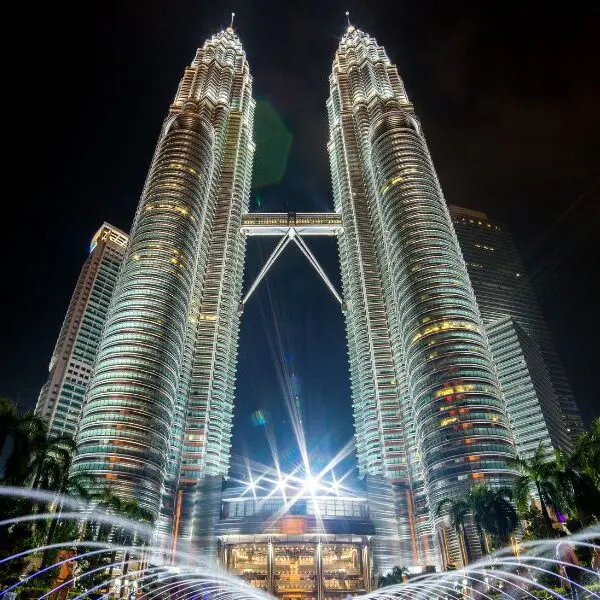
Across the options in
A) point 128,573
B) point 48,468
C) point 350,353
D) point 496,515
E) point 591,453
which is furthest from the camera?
point 350,353

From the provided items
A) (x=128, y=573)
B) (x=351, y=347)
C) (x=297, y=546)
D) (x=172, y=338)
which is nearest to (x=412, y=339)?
(x=351, y=347)

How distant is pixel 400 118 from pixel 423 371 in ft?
297

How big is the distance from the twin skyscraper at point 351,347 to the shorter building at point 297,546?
7.69m

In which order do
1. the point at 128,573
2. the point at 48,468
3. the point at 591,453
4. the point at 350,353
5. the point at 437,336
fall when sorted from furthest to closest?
the point at 350,353 < the point at 437,336 < the point at 128,573 < the point at 48,468 < the point at 591,453

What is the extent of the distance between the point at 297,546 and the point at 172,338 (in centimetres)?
6018

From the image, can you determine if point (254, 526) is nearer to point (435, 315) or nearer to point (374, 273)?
point (435, 315)

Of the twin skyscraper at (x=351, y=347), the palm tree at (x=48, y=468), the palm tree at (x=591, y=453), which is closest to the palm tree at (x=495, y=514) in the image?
the palm tree at (x=591, y=453)

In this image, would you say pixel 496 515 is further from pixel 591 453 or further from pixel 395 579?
pixel 395 579

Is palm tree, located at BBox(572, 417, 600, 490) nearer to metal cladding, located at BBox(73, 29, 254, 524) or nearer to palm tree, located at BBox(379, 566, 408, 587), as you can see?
palm tree, located at BBox(379, 566, 408, 587)

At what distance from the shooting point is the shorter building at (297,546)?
416ft

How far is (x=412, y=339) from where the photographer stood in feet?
450

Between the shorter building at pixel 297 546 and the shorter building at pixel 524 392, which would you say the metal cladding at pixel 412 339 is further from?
the shorter building at pixel 524 392

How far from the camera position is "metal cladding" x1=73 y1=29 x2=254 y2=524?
123m

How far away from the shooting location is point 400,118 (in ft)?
587
